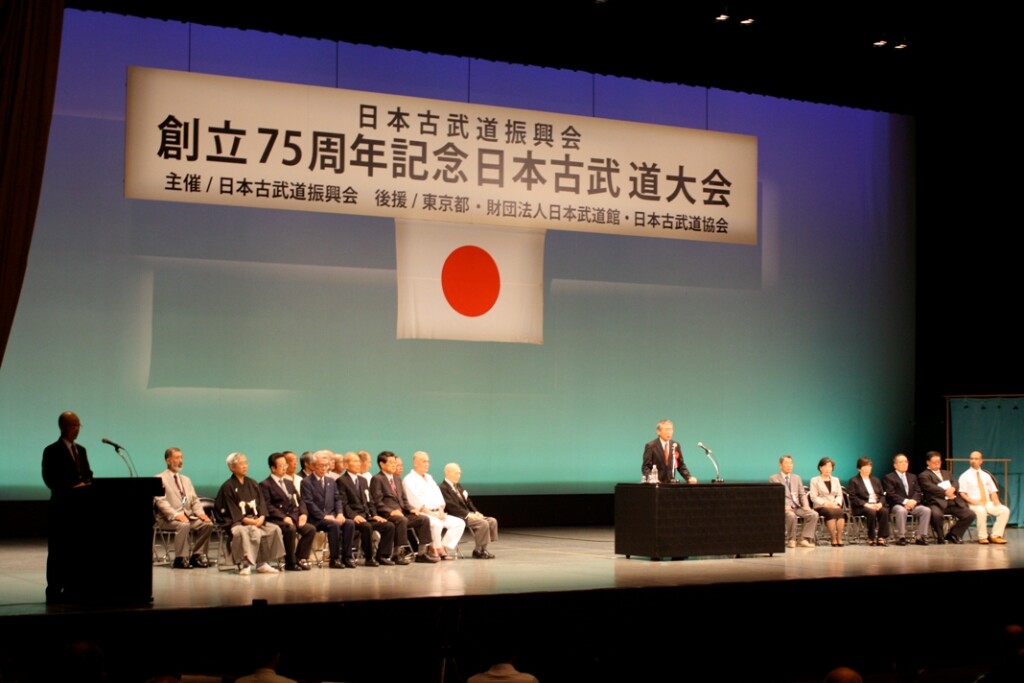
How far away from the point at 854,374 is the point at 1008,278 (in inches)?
76.2

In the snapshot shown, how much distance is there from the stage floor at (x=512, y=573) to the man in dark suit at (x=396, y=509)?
291 mm

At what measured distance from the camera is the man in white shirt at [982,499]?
36.2ft

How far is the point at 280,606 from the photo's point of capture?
20.7 feet

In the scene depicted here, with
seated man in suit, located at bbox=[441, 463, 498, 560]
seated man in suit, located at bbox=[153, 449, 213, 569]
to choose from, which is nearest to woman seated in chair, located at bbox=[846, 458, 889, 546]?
seated man in suit, located at bbox=[441, 463, 498, 560]

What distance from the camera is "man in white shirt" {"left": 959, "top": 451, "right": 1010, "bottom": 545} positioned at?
36.2ft

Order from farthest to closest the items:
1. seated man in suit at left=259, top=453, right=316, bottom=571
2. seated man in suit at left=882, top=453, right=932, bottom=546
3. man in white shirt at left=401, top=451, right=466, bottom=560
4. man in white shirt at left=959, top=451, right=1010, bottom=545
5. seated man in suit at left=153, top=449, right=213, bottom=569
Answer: man in white shirt at left=959, top=451, right=1010, bottom=545 → seated man in suit at left=882, top=453, right=932, bottom=546 → man in white shirt at left=401, top=451, right=466, bottom=560 → seated man in suit at left=153, top=449, right=213, bottom=569 → seated man in suit at left=259, top=453, right=316, bottom=571

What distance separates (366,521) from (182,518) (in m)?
1.29

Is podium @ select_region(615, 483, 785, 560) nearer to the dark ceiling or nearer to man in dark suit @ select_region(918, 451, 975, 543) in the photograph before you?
man in dark suit @ select_region(918, 451, 975, 543)

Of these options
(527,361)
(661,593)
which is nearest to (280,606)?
(661,593)

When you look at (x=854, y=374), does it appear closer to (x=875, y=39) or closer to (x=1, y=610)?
(x=875, y=39)

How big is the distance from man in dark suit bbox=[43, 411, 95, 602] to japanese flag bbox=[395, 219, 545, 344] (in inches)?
179

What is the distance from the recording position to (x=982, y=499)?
1128 centimetres

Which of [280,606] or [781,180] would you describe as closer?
[280,606]

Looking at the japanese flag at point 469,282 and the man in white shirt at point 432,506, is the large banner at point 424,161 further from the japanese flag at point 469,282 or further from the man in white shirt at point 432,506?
the man in white shirt at point 432,506
